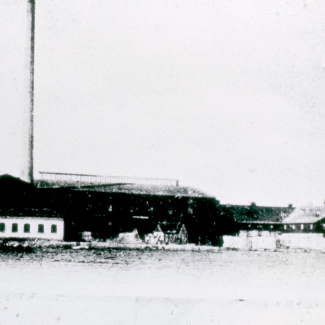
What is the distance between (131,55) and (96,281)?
8.66 feet

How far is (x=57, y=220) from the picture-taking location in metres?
6.87

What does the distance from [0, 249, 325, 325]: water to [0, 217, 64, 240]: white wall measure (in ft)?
1.02

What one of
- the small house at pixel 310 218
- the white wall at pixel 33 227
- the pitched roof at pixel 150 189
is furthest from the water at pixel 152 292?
the small house at pixel 310 218

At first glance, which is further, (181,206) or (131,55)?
(181,206)

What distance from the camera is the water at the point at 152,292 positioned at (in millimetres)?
4416

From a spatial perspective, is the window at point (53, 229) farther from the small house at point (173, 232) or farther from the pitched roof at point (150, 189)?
the small house at point (173, 232)

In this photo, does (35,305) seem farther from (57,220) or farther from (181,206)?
(181,206)

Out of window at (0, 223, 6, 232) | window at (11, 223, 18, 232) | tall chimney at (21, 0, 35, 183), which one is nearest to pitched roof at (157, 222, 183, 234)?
window at (11, 223, 18, 232)

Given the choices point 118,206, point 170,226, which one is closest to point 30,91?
point 118,206

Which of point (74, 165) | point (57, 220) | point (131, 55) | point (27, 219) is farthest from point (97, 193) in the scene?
point (131, 55)

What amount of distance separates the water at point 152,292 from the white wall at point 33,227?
1.02ft

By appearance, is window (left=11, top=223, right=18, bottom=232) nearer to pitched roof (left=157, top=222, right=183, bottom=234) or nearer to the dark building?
the dark building

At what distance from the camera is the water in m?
4.42

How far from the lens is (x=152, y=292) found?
496 cm
